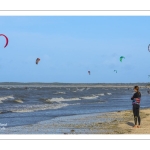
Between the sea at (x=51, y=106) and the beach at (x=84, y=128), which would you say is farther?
the sea at (x=51, y=106)

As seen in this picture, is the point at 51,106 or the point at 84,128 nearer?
the point at 84,128

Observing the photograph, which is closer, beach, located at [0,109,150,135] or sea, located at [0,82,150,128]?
beach, located at [0,109,150,135]
